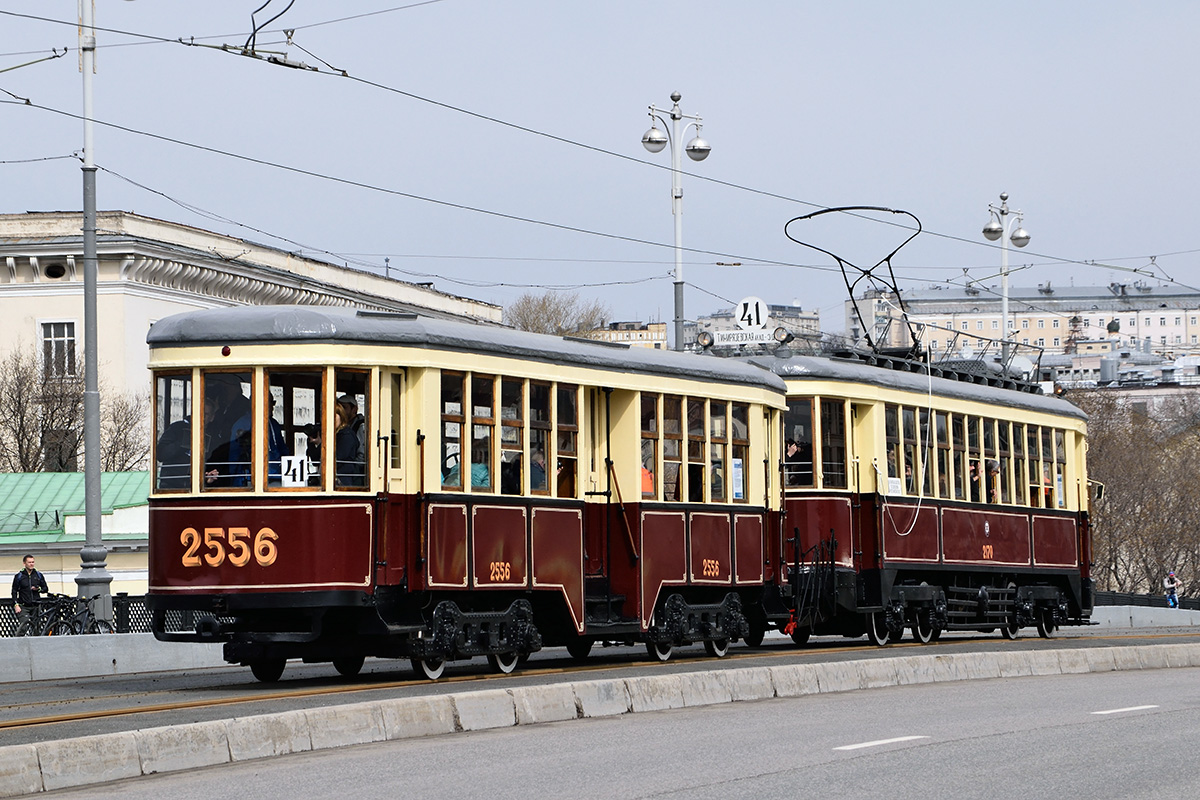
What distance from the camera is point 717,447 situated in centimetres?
2167

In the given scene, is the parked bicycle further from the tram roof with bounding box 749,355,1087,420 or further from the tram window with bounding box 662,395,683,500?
the tram roof with bounding box 749,355,1087,420

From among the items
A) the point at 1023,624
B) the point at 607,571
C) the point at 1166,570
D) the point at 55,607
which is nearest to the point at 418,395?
the point at 607,571

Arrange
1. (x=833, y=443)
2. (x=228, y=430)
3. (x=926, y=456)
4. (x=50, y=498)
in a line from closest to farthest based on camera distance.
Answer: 1. (x=228, y=430)
2. (x=833, y=443)
3. (x=926, y=456)
4. (x=50, y=498)

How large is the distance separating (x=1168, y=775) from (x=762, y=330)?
15.9 meters

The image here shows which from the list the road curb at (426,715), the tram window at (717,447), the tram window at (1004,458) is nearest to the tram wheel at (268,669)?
the road curb at (426,715)

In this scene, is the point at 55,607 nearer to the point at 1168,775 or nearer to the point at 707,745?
the point at 707,745

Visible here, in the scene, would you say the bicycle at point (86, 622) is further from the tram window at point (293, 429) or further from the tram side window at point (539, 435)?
the tram window at point (293, 429)

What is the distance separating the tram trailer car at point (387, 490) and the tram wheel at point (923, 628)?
730 cm

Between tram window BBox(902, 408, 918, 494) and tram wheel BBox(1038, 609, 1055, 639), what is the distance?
5538mm

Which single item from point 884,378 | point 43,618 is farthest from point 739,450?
point 43,618

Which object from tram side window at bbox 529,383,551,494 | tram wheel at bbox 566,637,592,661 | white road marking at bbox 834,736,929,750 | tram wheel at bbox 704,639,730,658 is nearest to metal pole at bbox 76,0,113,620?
tram wheel at bbox 566,637,592,661

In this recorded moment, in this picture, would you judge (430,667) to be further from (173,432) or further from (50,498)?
(50,498)

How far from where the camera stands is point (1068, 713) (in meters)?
15.3

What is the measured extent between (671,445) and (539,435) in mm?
2485
